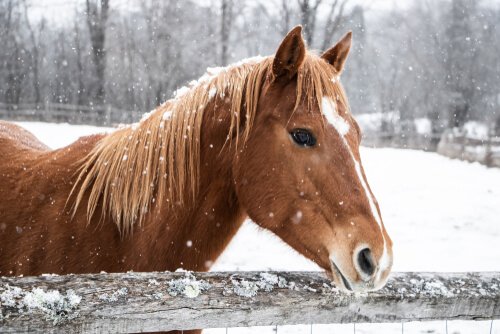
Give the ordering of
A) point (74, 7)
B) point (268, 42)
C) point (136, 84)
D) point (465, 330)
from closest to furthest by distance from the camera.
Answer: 1. point (465, 330)
2. point (74, 7)
3. point (136, 84)
4. point (268, 42)

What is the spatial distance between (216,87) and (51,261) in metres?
1.35

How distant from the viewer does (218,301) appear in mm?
1542

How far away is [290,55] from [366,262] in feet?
3.65

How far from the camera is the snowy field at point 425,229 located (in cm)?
489

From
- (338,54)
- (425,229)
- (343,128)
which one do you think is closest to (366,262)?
(343,128)

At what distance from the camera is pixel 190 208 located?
7.63 ft

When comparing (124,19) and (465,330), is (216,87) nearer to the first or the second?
(465,330)

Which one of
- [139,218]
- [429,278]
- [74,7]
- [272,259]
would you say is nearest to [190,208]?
[139,218]

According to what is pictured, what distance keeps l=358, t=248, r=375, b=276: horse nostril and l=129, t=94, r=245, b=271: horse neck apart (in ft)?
2.68

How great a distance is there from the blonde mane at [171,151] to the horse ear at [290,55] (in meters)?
0.05

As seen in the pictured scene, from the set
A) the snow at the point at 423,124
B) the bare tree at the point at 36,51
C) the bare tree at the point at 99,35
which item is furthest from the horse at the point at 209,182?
the bare tree at the point at 36,51

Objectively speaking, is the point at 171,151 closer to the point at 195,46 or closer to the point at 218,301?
the point at 218,301

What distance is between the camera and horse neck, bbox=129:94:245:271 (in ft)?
7.48

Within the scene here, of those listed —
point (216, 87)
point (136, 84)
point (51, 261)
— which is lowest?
point (51, 261)
